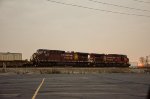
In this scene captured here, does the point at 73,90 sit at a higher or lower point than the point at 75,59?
lower

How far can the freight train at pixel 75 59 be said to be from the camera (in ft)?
195

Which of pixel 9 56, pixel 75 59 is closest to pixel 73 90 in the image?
pixel 75 59

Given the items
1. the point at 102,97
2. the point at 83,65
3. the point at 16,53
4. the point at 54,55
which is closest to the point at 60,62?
the point at 54,55

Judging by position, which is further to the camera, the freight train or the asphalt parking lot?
the freight train

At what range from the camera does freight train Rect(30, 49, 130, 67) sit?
5947 centimetres

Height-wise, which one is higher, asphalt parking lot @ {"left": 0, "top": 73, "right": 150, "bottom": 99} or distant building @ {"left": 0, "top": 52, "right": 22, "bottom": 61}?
distant building @ {"left": 0, "top": 52, "right": 22, "bottom": 61}

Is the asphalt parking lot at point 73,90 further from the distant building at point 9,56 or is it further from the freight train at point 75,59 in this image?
the distant building at point 9,56

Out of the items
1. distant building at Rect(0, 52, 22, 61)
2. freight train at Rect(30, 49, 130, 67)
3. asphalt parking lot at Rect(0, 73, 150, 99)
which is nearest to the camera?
asphalt parking lot at Rect(0, 73, 150, 99)

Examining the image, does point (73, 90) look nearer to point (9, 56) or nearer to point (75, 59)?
point (75, 59)

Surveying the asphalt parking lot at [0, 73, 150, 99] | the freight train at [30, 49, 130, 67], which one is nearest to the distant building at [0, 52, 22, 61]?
the freight train at [30, 49, 130, 67]

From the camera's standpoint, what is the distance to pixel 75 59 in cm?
6381

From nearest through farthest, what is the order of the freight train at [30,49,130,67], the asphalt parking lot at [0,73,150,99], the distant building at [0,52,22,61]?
the asphalt parking lot at [0,73,150,99] → the freight train at [30,49,130,67] → the distant building at [0,52,22,61]

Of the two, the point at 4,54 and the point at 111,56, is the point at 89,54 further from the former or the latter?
the point at 4,54

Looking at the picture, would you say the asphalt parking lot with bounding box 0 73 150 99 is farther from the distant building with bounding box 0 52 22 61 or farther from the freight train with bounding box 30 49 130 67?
the distant building with bounding box 0 52 22 61
